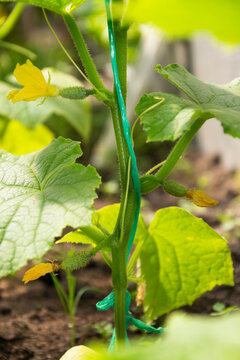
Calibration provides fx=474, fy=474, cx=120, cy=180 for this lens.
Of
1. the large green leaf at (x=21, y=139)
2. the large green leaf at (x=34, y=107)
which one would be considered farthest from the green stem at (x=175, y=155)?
the large green leaf at (x=21, y=139)

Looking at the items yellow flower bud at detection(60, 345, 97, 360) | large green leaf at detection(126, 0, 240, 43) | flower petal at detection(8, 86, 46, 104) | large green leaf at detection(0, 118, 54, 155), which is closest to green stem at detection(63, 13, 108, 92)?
flower petal at detection(8, 86, 46, 104)

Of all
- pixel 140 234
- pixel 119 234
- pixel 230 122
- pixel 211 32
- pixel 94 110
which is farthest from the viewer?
pixel 94 110

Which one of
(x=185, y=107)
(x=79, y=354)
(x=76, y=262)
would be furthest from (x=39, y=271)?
(x=185, y=107)

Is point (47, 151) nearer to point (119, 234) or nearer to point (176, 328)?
point (119, 234)

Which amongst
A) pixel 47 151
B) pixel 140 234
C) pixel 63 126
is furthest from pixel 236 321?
pixel 63 126

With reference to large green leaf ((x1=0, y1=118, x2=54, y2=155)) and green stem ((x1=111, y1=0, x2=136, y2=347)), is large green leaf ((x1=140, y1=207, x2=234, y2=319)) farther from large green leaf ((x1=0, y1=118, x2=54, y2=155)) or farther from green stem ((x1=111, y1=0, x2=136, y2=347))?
large green leaf ((x1=0, y1=118, x2=54, y2=155))

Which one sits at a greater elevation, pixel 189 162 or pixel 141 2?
pixel 141 2

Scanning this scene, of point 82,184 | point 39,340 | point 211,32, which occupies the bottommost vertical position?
point 39,340
